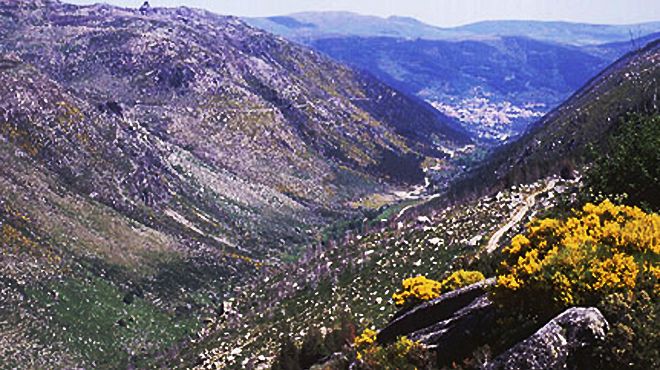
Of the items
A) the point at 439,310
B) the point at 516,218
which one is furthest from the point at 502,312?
the point at 516,218

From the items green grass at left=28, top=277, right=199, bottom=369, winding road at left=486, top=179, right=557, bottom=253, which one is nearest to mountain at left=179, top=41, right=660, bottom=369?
winding road at left=486, top=179, right=557, bottom=253

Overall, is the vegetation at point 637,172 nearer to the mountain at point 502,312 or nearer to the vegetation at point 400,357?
the mountain at point 502,312

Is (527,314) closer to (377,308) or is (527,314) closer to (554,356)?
(554,356)

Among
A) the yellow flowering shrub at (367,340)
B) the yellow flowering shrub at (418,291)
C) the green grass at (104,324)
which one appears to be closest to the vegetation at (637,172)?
the yellow flowering shrub at (418,291)

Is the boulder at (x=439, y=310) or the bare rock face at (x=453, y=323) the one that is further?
the boulder at (x=439, y=310)

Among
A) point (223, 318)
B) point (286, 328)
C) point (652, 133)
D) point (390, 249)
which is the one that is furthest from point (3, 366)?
point (652, 133)

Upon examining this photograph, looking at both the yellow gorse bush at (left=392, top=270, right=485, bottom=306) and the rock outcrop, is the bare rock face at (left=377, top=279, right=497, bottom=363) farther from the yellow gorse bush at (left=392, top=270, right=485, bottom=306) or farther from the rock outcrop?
the yellow gorse bush at (left=392, top=270, right=485, bottom=306)
